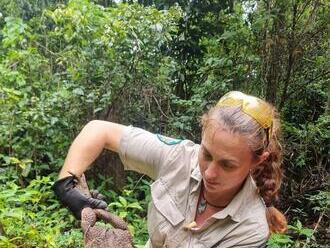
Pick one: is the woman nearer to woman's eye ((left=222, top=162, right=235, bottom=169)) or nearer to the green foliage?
woman's eye ((left=222, top=162, right=235, bottom=169))

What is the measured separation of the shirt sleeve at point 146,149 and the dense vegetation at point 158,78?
6.59 ft

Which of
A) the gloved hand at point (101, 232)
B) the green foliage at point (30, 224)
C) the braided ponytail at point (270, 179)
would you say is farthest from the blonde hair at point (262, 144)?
the green foliage at point (30, 224)

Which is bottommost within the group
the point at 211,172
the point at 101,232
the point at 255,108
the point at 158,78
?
the point at 101,232

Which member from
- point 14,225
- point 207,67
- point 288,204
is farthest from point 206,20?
point 14,225

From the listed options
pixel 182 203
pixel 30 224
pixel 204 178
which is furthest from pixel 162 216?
pixel 30 224

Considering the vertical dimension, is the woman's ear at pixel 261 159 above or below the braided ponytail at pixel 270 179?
above

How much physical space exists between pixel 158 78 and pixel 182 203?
2902mm

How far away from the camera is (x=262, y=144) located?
5.32ft

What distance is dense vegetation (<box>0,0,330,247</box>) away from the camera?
13.9 ft

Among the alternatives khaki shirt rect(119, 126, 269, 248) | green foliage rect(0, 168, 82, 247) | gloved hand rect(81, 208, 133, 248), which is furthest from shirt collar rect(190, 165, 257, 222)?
green foliage rect(0, 168, 82, 247)

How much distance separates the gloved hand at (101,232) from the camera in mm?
1599

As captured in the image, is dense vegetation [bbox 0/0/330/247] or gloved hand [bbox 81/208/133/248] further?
dense vegetation [bbox 0/0/330/247]

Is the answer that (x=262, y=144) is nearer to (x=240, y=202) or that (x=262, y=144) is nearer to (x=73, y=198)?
(x=240, y=202)

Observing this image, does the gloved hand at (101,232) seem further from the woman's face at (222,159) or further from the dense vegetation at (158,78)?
the dense vegetation at (158,78)
